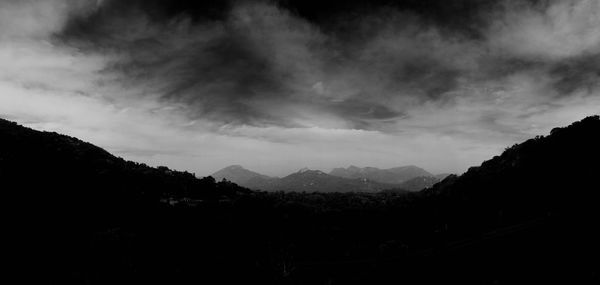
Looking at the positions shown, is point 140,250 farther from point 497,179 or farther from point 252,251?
point 497,179

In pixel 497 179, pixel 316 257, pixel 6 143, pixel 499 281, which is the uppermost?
pixel 6 143

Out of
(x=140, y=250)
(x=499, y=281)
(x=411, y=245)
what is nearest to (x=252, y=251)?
(x=140, y=250)

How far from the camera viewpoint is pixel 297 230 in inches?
1406

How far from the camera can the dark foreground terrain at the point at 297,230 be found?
14.5 m

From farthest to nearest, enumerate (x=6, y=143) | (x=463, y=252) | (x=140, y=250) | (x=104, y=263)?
1. (x=6, y=143)
2. (x=140, y=250)
3. (x=104, y=263)
4. (x=463, y=252)

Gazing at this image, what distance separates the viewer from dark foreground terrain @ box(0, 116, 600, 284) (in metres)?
14.5

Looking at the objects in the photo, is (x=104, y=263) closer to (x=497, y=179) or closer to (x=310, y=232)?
(x=310, y=232)

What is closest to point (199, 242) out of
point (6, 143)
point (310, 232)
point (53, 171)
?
point (310, 232)

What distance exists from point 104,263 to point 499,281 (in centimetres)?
2315

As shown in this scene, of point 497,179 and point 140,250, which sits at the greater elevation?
point 497,179

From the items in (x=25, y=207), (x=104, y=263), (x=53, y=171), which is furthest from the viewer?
(x=53, y=171)

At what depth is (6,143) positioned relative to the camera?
4281 cm

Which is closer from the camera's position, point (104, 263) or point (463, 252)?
point (463, 252)

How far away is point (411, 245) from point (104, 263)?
23.3 meters
